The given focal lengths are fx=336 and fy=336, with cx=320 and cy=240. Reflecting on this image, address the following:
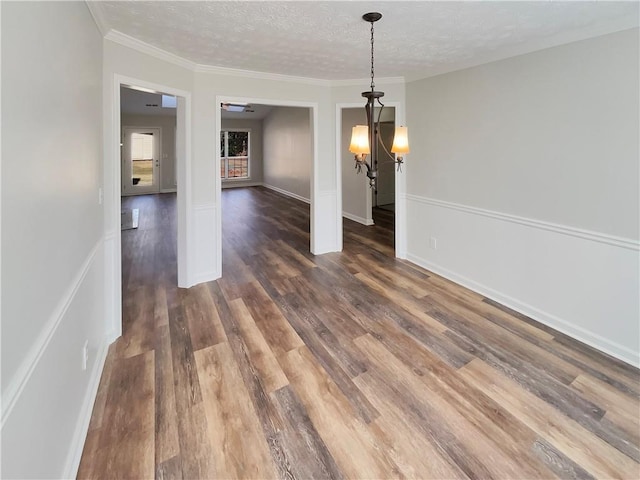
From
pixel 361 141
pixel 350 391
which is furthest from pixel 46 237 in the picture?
pixel 361 141

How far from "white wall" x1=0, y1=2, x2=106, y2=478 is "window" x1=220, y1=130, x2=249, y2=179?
34.9 ft

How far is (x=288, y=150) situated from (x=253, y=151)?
2.76 metres

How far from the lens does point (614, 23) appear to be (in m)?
2.36

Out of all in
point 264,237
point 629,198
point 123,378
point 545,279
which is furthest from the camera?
point 264,237

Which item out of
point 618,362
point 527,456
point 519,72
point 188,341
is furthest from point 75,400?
point 519,72

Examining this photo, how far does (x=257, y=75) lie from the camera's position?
3.98 metres

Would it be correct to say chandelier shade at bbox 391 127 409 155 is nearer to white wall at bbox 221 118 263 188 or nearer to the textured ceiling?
the textured ceiling

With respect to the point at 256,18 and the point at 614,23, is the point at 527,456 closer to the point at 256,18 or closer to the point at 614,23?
the point at 614,23

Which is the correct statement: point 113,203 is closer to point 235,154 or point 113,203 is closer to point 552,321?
point 552,321

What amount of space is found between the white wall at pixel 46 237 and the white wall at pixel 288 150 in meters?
6.88

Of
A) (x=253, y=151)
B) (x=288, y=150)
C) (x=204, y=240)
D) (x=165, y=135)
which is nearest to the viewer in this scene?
(x=204, y=240)

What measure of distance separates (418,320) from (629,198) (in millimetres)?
1801

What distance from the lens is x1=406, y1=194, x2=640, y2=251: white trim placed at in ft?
8.11

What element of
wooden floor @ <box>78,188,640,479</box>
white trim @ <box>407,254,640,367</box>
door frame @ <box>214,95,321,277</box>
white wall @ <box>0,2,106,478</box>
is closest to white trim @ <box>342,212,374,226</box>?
door frame @ <box>214,95,321,277</box>
